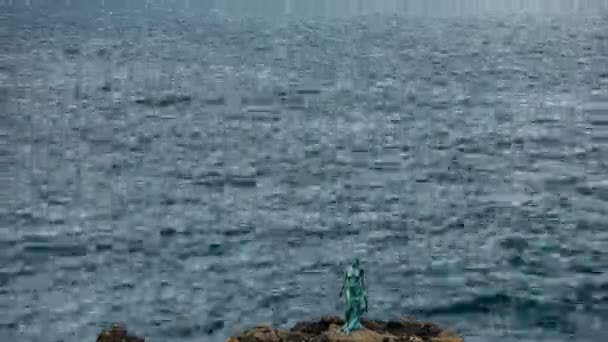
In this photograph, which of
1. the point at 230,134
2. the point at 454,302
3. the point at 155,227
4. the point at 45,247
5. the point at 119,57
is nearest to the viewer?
the point at 454,302

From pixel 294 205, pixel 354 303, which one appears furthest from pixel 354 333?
pixel 294 205

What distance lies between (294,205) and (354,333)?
4264 cm

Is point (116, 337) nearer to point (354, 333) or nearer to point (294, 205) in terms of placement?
point (354, 333)

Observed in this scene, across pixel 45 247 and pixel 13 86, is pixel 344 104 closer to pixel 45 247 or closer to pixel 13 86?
pixel 13 86

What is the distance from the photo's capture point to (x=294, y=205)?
74.0 meters

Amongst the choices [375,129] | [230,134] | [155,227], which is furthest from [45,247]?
[375,129]

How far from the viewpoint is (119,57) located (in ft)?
575

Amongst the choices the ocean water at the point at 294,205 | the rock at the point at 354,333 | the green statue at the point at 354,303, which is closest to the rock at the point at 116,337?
the rock at the point at 354,333

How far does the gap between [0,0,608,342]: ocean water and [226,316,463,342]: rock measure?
15214 millimetres

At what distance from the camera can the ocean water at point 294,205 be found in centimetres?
5322

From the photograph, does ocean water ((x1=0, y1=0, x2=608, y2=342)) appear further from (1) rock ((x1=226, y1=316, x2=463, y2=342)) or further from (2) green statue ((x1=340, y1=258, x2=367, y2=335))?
A: (2) green statue ((x1=340, y1=258, x2=367, y2=335))

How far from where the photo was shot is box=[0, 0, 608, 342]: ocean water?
175 feet

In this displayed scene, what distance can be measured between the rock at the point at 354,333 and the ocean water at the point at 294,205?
1521cm

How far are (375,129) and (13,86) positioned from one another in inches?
1844
